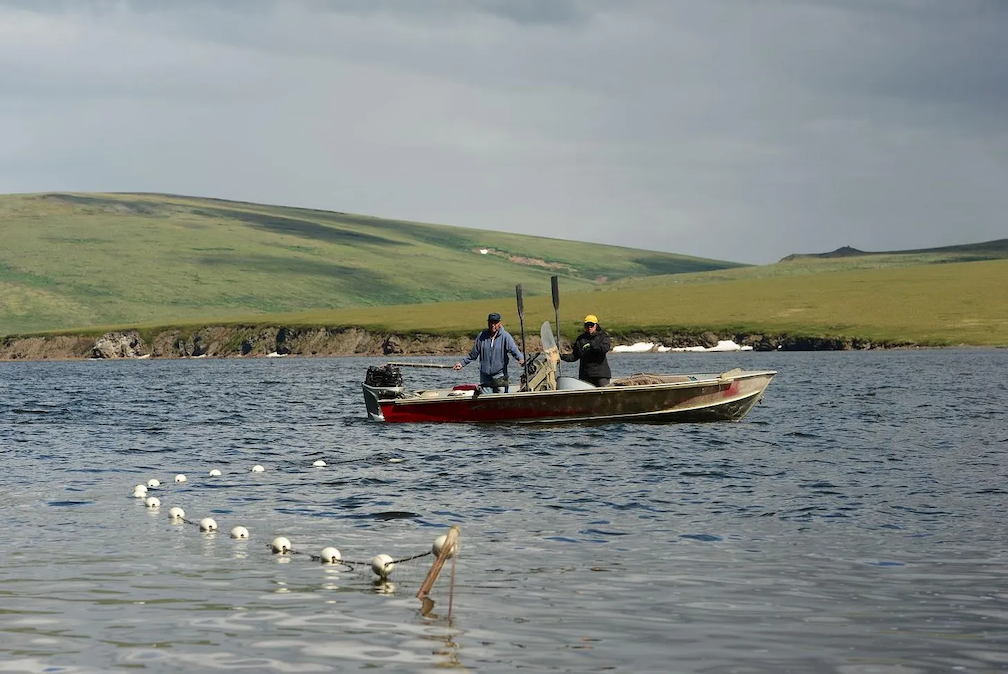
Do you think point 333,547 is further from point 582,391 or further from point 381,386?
point 381,386

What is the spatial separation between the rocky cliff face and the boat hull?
86.5m

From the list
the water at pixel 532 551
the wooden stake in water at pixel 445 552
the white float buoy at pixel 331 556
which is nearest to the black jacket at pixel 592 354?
the water at pixel 532 551

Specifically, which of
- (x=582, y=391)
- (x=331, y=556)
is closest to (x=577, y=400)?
(x=582, y=391)

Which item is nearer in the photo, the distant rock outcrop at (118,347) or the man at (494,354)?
the man at (494,354)

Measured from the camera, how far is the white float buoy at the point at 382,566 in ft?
44.5

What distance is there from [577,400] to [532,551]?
1811cm

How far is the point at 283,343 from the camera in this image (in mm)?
158000

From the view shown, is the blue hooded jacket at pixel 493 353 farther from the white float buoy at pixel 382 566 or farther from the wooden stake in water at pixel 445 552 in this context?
the wooden stake in water at pixel 445 552

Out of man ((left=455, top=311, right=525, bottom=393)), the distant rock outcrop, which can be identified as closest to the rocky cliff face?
the distant rock outcrop

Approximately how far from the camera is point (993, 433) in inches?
1198

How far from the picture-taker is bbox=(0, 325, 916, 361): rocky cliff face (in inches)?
4966

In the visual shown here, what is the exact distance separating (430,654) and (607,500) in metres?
9.70

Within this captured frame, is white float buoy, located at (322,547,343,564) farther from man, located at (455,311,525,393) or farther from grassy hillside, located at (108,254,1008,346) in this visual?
grassy hillside, located at (108,254,1008,346)

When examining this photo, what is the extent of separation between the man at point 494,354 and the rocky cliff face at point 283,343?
3441 inches
